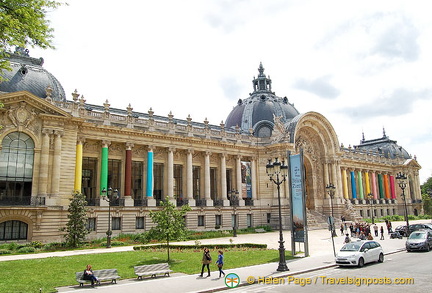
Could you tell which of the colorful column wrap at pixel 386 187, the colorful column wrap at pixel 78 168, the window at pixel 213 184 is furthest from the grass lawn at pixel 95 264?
the colorful column wrap at pixel 386 187

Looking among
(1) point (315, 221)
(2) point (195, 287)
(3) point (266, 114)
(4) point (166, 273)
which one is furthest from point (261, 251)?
A: (3) point (266, 114)

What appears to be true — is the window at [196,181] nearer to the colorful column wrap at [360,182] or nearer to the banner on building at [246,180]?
the banner on building at [246,180]

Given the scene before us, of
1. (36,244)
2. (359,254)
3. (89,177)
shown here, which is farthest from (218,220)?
(359,254)

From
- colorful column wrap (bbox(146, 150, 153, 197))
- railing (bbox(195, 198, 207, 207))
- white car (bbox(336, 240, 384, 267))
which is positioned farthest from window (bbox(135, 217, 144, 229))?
white car (bbox(336, 240, 384, 267))

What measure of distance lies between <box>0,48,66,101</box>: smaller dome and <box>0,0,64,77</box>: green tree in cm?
2273

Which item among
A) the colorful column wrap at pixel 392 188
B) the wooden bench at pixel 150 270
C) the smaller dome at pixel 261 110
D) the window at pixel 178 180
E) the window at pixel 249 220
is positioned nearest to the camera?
the wooden bench at pixel 150 270

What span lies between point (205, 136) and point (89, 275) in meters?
34.6

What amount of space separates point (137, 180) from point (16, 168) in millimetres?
14540

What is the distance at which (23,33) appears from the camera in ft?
51.0

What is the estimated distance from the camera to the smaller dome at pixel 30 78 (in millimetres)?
36500

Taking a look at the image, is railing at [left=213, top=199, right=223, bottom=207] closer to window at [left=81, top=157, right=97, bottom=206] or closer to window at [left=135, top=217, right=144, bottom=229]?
window at [left=135, top=217, right=144, bottom=229]

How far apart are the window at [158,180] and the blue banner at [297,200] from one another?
77.4 ft

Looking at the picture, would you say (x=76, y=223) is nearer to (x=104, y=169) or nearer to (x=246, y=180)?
(x=104, y=169)

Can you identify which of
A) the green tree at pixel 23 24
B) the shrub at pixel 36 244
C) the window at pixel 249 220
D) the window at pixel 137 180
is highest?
the green tree at pixel 23 24
